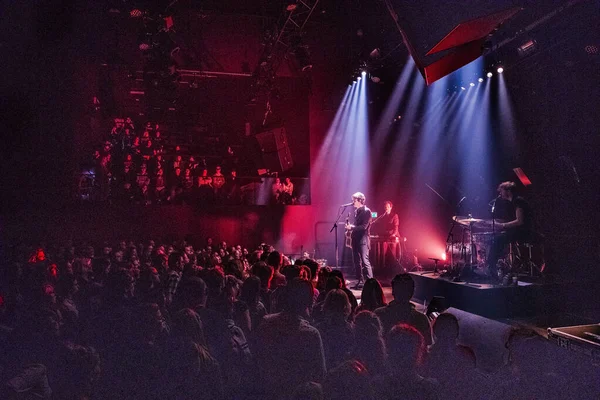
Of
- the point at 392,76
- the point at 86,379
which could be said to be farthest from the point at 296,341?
the point at 392,76

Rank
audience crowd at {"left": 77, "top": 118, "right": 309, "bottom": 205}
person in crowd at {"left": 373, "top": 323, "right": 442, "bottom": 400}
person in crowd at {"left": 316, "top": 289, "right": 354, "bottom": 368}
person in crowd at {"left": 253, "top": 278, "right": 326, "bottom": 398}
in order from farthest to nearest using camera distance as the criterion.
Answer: audience crowd at {"left": 77, "top": 118, "right": 309, "bottom": 205} < person in crowd at {"left": 316, "top": 289, "right": 354, "bottom": 368} < person in crowd at {"left": 253, "top": 278, "right": 326, "bottom": 398} < person in crowd at {"left": 373, "top": 323, "right": 442, "bottom": 400}

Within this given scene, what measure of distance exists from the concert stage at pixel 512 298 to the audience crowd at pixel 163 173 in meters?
8.03

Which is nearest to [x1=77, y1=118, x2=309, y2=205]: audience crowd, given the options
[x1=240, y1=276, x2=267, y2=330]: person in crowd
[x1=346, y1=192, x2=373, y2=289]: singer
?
[x1=346, y1=192, x2=373, y2=289]: singer

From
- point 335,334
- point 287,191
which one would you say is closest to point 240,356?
point 335,334

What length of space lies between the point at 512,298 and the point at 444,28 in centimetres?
419

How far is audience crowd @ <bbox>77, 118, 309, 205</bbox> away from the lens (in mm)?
12398

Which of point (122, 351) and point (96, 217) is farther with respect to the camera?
point (96, 217)

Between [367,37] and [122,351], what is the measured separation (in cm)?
1376

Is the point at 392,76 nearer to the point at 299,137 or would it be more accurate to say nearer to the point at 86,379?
the point at 299,137

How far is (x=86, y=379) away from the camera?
2.77 meters

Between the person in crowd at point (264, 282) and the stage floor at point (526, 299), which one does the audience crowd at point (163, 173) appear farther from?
the person in crowd at point (264, 282)

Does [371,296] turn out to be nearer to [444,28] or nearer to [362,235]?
[444,28]

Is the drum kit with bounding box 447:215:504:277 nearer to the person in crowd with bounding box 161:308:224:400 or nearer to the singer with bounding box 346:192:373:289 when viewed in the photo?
the singer with bounding box 346:192:373:289

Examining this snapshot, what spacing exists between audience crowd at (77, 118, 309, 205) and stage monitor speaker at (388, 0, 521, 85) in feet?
31.2
